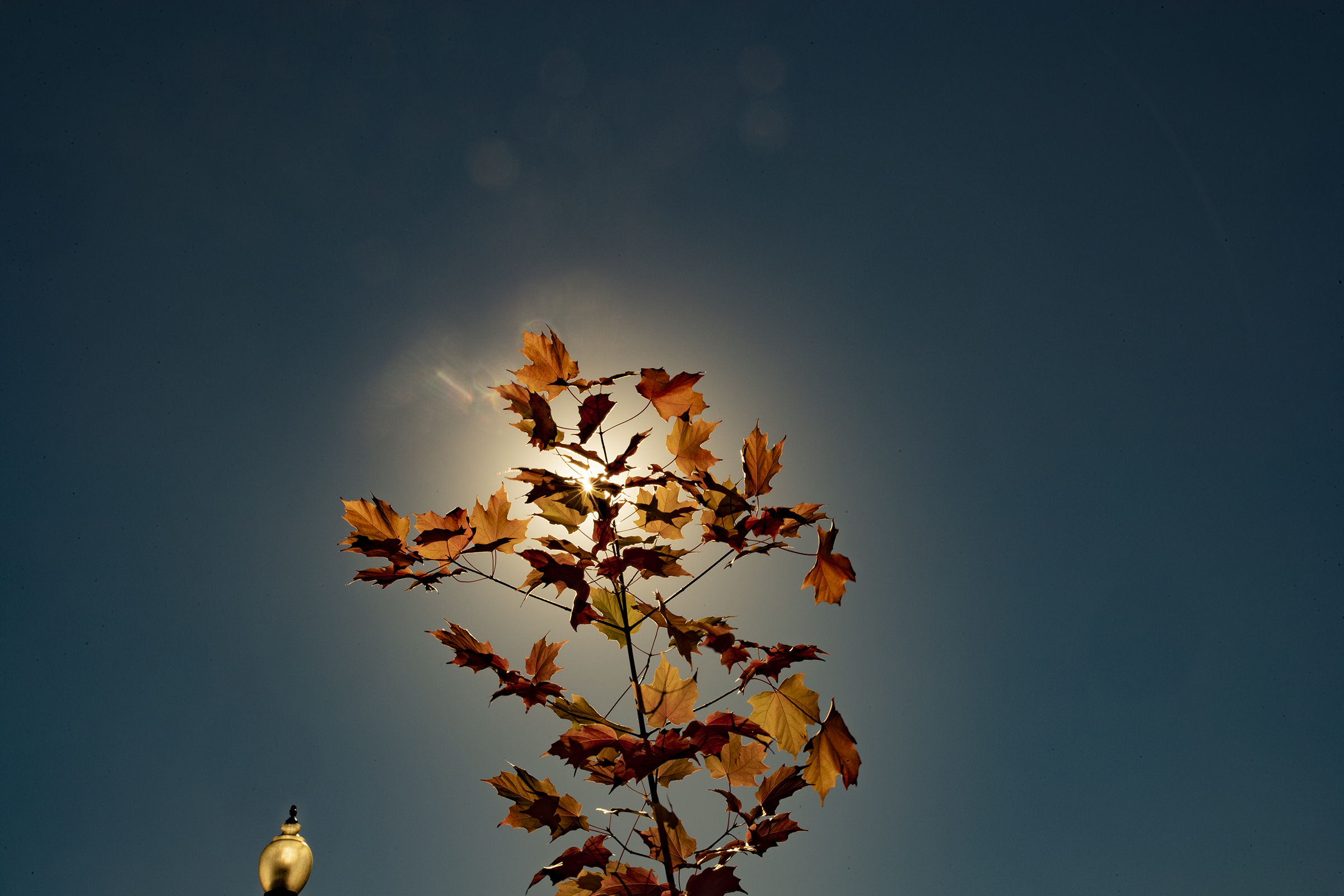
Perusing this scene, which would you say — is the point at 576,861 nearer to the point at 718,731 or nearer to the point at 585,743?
the point at 585,743

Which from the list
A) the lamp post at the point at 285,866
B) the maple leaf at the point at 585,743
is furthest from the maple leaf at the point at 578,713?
the lamp post at the point at 285,866

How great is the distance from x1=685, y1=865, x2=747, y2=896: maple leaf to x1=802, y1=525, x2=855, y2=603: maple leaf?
2.50 feet

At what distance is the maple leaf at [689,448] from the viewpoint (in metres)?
1.96

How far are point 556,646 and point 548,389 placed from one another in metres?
0.79

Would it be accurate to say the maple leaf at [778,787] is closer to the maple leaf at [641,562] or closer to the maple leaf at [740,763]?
the maple leaf at [740,763]

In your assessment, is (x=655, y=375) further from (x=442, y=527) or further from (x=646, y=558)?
(x=442, y=527)

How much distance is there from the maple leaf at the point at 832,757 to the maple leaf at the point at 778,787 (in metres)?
0.04

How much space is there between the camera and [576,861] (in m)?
1.57

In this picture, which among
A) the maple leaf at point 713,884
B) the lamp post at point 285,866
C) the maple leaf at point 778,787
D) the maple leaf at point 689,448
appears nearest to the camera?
the maple leaf at point 713,884

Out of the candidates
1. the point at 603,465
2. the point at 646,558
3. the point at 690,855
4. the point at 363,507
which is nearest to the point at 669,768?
the point at 690,855

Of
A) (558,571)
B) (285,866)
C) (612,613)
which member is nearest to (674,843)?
(612,613)

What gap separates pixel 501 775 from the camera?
5.48 ft

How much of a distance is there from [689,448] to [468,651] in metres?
0.88

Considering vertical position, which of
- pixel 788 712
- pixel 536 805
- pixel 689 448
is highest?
pixel 689 448
